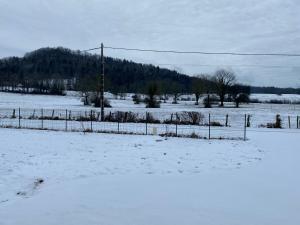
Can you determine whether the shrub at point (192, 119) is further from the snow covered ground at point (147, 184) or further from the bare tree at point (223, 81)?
the bare tree at point (223, 81)

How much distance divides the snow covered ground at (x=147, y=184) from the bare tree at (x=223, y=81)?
79.7m

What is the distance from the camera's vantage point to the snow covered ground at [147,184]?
7379 mm

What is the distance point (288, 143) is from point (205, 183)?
10540 mm

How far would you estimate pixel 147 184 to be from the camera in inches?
393

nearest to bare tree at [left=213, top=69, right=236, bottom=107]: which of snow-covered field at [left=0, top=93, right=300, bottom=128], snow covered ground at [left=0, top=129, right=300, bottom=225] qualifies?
snow-covered field at [left=0, top=93, right=300, bottom=128]

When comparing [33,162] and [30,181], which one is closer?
[30,181]

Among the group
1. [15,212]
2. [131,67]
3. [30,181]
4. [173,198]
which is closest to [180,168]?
[173,198]

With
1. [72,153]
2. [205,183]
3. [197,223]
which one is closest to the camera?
[197,223]

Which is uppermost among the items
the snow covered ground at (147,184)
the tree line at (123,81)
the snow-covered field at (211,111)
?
the tree line at (123,81)

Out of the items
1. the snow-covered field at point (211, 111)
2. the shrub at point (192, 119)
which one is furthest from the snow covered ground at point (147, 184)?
the snow-covered field at point (211, 111)

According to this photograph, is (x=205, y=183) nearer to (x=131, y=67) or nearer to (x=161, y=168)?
(x=161, y=168)

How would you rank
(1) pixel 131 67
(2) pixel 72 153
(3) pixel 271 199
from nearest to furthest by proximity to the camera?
1. (3) pixel 271 199
2. (2) pixel 72 153
3. (1) pixel 131 67

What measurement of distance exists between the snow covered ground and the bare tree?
261 ft

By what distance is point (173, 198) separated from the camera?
28.6 feet
